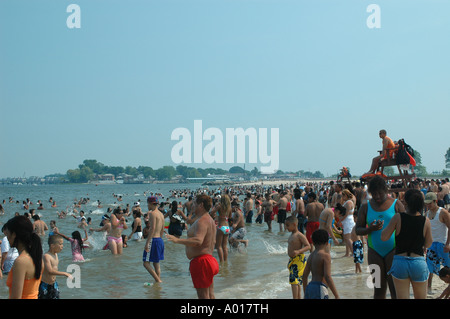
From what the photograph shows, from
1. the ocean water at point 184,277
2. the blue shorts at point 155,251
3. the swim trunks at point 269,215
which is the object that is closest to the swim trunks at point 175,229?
the ocean water at point 184,277

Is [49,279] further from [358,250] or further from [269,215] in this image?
[269,215]

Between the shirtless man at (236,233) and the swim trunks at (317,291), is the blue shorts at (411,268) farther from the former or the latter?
the shirtless man at (236,233)

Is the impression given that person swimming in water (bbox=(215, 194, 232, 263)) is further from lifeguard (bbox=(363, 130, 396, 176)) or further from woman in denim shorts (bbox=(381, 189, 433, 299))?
woman in denim shorts (bbox=(381, 189, 433, 299))

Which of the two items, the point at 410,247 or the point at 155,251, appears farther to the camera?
the point at 155,251

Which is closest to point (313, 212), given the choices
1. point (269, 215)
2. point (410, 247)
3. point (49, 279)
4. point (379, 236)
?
point (379, 236)

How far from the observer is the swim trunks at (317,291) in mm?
4883

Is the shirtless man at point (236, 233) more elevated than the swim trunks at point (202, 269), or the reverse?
the swim trunks at point (202, 269)

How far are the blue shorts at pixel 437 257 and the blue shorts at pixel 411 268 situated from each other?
234 centimetres

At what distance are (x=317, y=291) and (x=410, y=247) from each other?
1.08 m

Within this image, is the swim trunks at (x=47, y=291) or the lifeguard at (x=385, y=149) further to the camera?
the lifeguard at (x=385, y=149)

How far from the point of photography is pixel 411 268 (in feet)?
14.8
